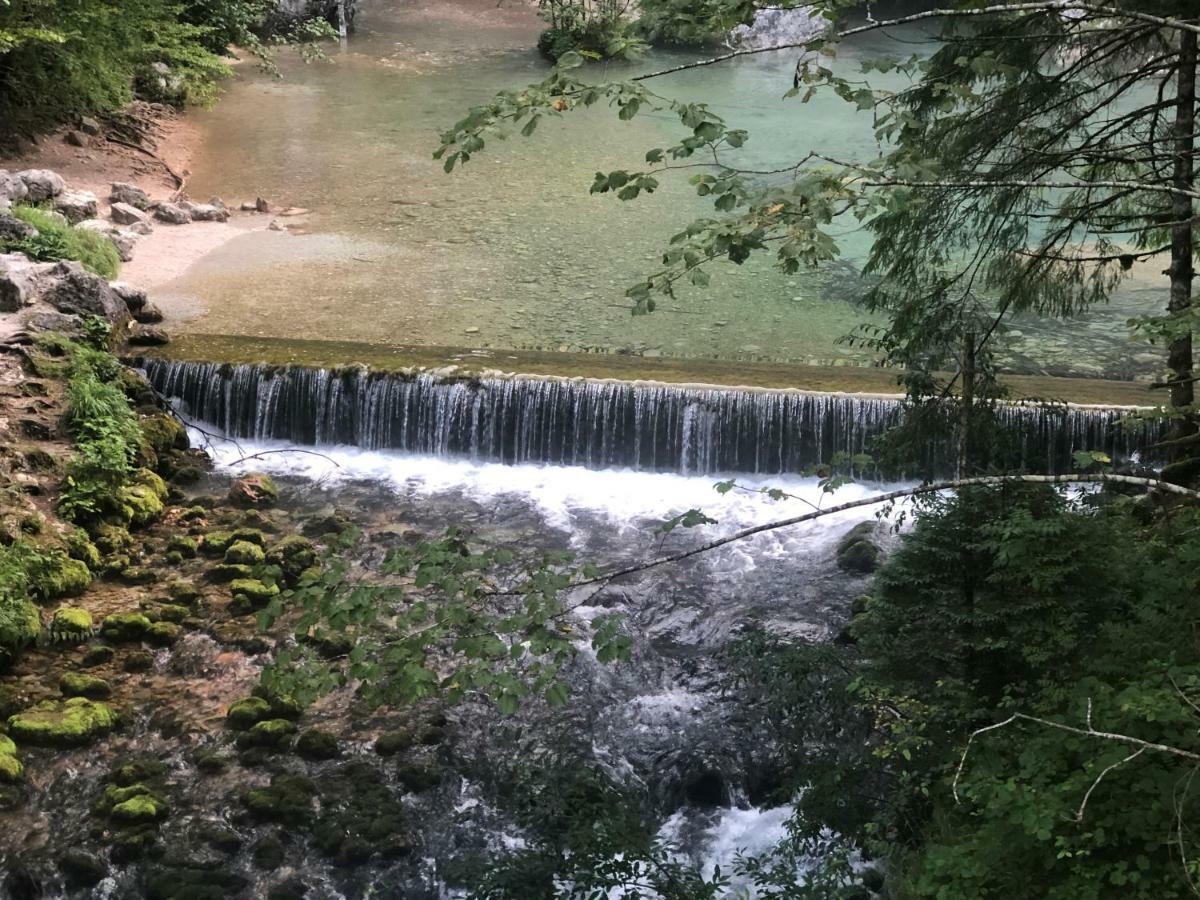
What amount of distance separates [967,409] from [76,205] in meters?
11.9

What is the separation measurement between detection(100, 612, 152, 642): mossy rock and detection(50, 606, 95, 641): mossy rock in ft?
0.35

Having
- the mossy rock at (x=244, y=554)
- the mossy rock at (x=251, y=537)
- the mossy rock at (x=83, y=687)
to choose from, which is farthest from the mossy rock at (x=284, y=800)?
the mossy rock at (x=251, y=537)

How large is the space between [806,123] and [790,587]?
13.7 metres

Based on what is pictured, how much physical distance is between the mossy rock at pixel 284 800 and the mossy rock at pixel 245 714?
56 cm

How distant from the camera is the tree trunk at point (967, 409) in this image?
16.8 ft

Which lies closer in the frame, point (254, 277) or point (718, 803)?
point (718, 803)

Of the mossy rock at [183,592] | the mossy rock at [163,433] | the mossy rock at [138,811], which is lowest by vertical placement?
the mossy rock at [138,811]

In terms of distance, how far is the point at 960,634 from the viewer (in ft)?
16.6

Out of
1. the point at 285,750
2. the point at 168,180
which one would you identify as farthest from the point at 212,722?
the point at 168,180

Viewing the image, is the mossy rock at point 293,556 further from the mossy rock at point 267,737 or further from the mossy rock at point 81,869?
the mossy rock at point 81,869

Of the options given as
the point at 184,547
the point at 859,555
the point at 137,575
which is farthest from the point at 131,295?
the point at 859,555

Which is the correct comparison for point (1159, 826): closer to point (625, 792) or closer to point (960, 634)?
point (960, 634)

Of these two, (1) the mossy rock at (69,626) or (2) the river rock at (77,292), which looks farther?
(2) the river rock at (77,292)

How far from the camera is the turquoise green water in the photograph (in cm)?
1150
